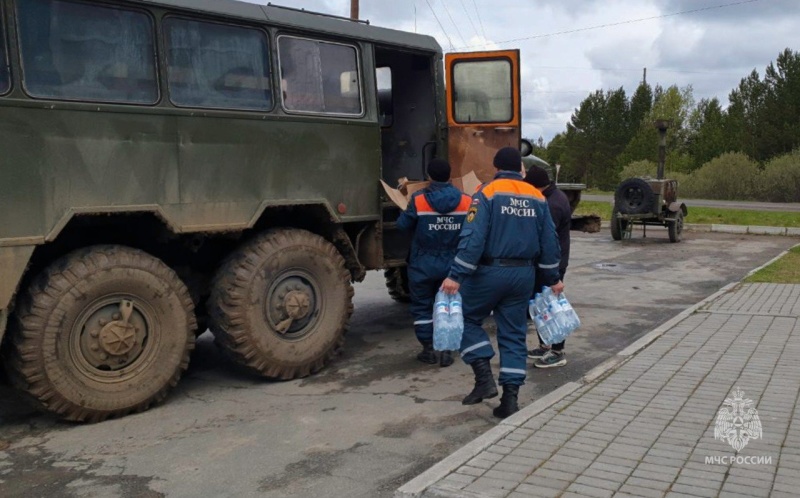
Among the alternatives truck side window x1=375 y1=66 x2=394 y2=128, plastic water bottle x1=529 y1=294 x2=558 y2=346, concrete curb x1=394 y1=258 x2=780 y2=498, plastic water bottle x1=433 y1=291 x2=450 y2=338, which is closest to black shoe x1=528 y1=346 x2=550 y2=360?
concrete curb x1=394 y1=258 x2=780 y2=498

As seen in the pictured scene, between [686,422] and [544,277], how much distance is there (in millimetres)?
1379

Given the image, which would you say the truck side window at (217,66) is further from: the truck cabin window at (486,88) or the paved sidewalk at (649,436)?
the paved sidewalk at (649,436)

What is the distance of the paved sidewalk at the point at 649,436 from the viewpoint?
375 cm

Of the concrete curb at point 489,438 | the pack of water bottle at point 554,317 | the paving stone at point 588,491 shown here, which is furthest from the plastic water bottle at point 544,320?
the paving stone at point 588,491

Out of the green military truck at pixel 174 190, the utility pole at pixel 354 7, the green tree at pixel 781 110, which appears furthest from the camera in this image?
the green tree at pixel 781 110

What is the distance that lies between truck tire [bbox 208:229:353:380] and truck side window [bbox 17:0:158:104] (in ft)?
4.72

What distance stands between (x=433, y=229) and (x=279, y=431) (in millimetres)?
2423

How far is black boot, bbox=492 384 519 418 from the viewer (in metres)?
5.23

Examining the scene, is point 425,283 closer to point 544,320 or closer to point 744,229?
point 544,320

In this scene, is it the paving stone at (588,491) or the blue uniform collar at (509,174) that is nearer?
the paving stone at (588,491)

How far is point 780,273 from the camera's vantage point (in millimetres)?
12344

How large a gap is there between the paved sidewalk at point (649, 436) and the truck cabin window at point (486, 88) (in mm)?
2681

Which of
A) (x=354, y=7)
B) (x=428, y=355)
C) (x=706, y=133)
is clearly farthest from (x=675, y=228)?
(x=706, y=133)

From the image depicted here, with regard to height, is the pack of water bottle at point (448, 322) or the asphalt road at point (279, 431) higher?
the pack of water bottle at point (448, 322)
